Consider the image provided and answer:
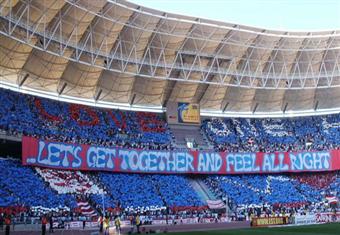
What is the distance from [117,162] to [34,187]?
1049 cm

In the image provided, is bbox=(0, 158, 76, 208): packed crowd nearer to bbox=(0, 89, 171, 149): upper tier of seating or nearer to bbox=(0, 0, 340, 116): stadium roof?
bbox=(0, 89, 171, 149): upper tier of seating

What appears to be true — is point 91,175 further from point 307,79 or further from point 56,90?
point 307,79

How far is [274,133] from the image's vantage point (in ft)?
209

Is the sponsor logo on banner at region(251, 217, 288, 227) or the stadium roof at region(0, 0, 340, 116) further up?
the stadium roof at region(0, 0, 340, 116)

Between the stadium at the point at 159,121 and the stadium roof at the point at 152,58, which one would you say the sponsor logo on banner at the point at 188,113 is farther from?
the stadium roof at the point at 152,58

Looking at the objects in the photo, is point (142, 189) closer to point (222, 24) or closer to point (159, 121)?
point (159, 121)

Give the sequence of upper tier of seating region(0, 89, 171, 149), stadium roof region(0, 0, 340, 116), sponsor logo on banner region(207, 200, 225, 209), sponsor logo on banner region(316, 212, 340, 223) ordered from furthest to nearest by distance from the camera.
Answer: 1. sponsor logo on banner region(207, 200, 225, 209)
2. upper tier of seating region(0, 89, 171, 149)
3. stadium roof region(0, 0, 340, 116)
4. sponsor logo on banner region(316, 212, 340, 223)

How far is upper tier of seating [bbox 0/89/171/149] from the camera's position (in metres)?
45.7

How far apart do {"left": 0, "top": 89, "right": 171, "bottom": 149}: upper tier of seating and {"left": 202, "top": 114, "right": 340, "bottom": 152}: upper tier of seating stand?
745 cm

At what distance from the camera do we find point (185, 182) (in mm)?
53125

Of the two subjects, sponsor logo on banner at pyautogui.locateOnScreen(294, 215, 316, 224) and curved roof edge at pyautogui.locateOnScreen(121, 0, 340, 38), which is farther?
curved roof edge at pyautogui.locateOnScreen(121, 0, 340, 38)

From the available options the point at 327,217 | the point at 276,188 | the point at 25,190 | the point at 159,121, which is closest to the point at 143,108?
the point at 159,121

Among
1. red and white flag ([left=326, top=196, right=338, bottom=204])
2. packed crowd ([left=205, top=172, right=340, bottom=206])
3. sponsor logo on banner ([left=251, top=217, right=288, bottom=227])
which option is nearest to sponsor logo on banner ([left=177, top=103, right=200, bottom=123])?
packed crowd ([left=205, top=172, right=340, bottom=206])

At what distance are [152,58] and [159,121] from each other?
9.30 m
